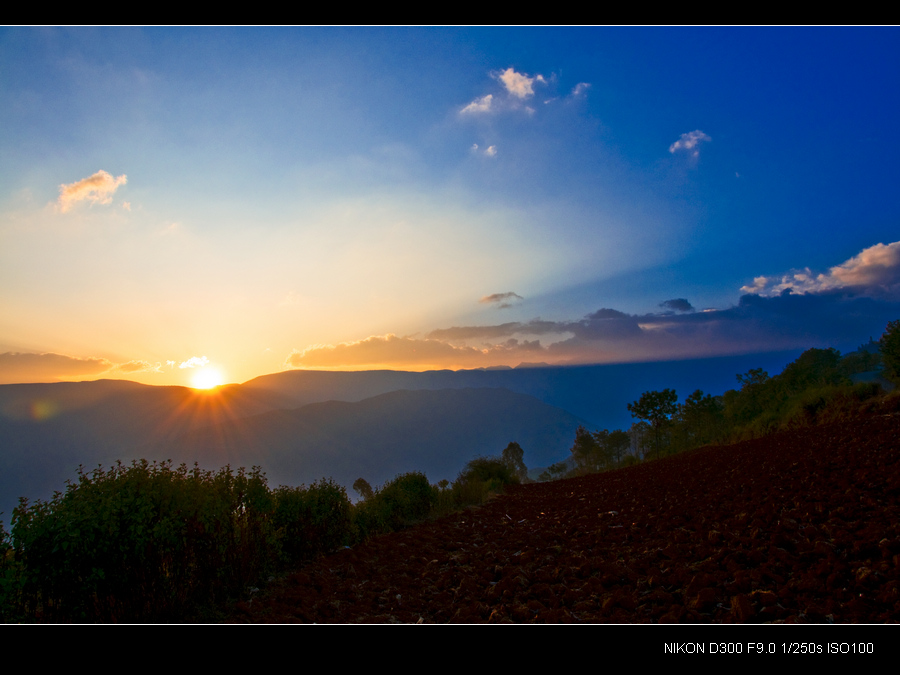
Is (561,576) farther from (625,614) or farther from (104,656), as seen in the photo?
(104,656)

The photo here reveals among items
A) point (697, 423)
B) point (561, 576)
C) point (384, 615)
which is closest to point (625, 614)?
point (561, 576)

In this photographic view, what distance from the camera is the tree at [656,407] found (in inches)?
1657

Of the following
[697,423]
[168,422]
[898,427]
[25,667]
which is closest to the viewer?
[25,667]

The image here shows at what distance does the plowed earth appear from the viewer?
384 cm

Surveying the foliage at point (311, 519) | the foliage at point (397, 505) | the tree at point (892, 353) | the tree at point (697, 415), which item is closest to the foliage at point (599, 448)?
the tree at point (697, 415)

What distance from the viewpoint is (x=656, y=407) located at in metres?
42.2

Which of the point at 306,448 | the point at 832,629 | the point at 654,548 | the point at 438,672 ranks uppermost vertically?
the point at 438,672

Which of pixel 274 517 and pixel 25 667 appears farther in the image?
pixel 274 517

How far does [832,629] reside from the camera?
2.10 m

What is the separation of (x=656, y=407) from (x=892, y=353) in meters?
22.3

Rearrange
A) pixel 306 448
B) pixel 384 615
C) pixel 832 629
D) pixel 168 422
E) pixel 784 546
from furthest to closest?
1. pixel 306 448
2. pixel 168 422
3. pixel 784 546
4. pixel 384 615
5. pixel 832 629

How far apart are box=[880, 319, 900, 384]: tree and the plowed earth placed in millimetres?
15039

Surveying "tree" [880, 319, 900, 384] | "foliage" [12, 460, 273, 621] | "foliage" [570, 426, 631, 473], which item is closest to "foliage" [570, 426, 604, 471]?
"foliage" [570, 426, 631, 473]

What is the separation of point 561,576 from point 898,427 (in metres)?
11.3
